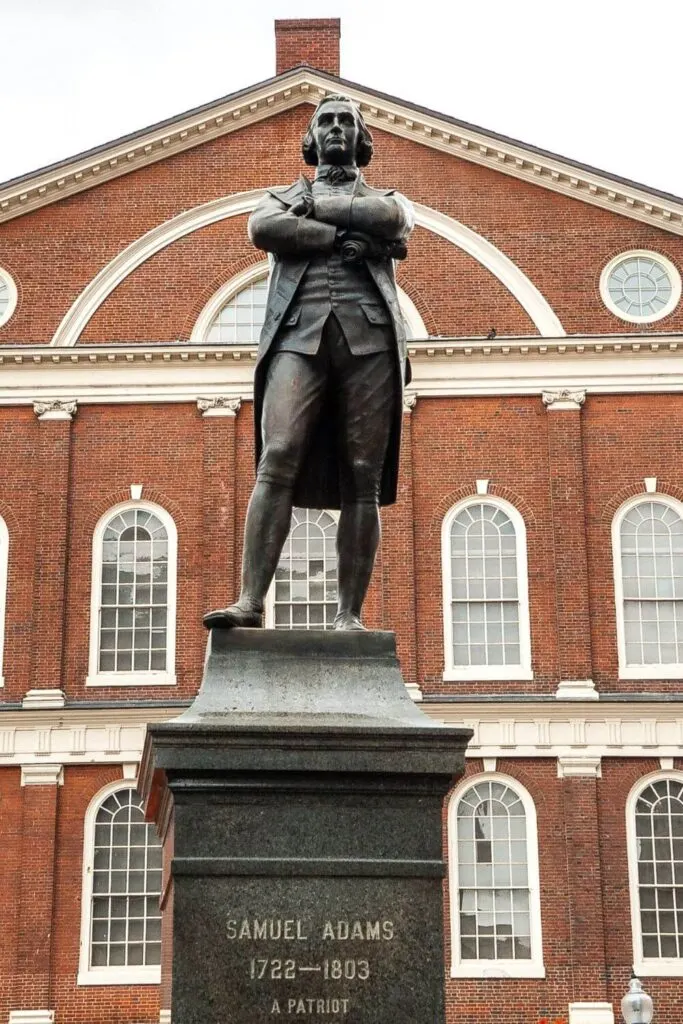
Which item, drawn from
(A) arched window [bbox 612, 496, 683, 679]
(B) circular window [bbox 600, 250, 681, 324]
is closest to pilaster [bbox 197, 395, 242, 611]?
(A) arched window [bbox 612, 496, 683, 679]

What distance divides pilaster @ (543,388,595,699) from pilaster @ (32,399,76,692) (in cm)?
788

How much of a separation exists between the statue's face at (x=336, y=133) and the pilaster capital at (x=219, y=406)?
21.1 metres

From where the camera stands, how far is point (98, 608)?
28.1 m

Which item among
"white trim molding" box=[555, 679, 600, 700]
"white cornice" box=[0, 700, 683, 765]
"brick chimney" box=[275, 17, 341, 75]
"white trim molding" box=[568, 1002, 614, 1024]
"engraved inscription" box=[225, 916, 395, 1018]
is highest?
"brick chimney" box=[275, 17, 341, 75]

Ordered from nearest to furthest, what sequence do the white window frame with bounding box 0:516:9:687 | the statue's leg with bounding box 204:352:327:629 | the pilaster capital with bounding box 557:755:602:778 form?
1. the statue's leg with bounding box 204:352:327:629
2. the pilaster capital with bounding box 557:755:602:778
3. the white window frame with bounding box 0:516:9:687

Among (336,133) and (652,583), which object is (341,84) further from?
(336,133)

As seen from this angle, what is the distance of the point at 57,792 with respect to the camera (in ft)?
88.9

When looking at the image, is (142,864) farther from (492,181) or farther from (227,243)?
(492,181)

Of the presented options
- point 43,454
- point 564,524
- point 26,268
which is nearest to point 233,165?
point 26,268

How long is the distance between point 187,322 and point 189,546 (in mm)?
3877

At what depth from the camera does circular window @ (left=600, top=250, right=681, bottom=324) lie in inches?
1156

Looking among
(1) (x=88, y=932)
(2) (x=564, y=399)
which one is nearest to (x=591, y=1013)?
(1) (x=88, y=932)

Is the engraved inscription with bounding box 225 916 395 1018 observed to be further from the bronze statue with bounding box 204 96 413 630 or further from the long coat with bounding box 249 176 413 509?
the long coat with bounding box 249 176 413 509

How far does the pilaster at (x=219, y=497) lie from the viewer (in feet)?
91.9
